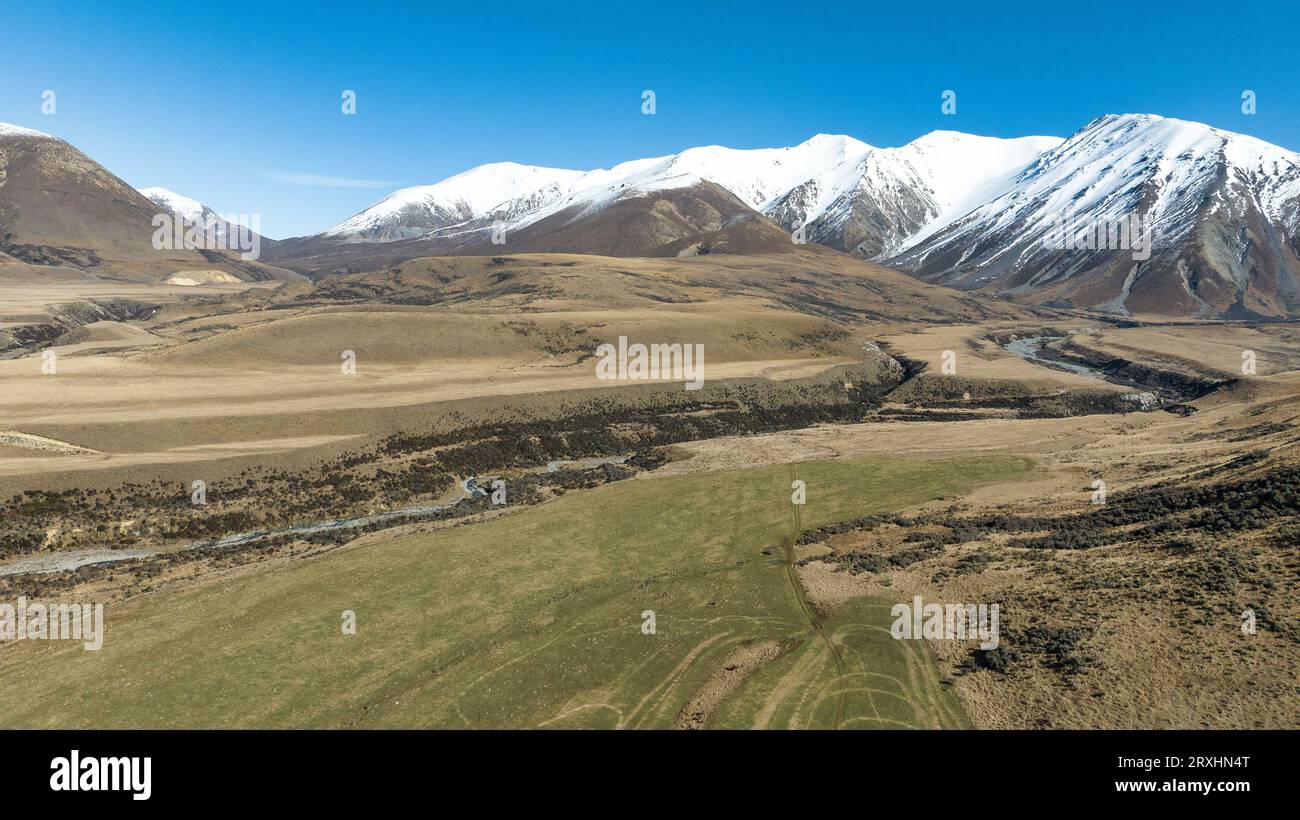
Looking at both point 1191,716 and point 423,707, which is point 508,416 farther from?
point 1191,716

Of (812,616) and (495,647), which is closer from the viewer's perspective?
(495,647)

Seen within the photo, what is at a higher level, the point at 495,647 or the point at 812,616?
the point at 812,616

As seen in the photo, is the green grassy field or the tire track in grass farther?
the green grassy field

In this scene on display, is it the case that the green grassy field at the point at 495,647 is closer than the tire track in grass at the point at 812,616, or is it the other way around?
the tire track in grass at the point at 812,616

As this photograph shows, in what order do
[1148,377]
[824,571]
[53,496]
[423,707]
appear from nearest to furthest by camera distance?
[423,707] → [824,571] → [53,496] → [1148,377]
